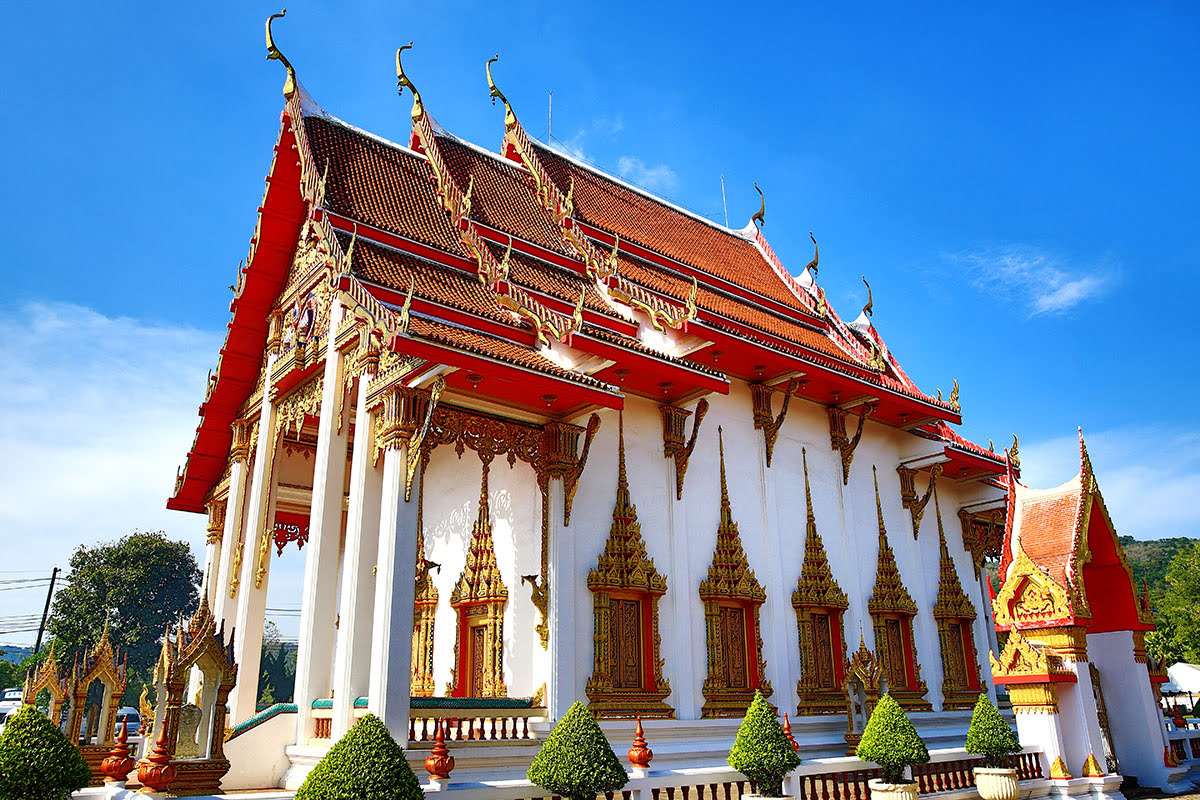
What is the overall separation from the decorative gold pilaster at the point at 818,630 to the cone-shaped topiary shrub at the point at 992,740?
2448 millimetres

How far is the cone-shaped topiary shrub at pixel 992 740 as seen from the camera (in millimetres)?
7805

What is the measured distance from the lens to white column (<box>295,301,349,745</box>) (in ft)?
25.6

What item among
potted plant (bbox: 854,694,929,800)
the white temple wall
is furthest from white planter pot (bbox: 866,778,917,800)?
the white temple wall

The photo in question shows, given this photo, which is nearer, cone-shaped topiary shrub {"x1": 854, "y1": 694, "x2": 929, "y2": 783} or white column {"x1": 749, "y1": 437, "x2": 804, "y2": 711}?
cone-shaped topiary shrub {"x1": 854, "y1": 694, "x2": 929, "y2": 783}

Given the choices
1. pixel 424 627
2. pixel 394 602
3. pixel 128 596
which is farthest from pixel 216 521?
pixel 128 596

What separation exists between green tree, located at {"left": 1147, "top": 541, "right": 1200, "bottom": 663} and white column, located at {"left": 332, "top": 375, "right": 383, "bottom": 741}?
1104 inches

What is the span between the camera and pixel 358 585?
7.39 m

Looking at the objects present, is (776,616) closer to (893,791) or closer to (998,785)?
(998,785)

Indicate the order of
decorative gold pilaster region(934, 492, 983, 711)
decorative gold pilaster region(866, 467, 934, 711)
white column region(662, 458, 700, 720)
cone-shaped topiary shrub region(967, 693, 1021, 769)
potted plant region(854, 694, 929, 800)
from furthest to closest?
decorative gold pilaster region(934, 492, 983, 711) → decorative gold pilaster region(866, 467, 934, 711) → white column region(662, 458, 700, 720) → cone-shaped topiary shrub region(967, 693, 1021, 769) → potted plant region(854, 694, 929, 800)

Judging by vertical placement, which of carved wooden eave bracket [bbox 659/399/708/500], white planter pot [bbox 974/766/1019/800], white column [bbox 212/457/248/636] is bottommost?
white planter pot [bbox 974/766/1019/800]

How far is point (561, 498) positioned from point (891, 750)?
11.8 feet

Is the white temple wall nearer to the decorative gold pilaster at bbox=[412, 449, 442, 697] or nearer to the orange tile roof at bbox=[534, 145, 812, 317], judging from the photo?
the decorative gold pilaster at bbox=[412, 449, 442, 697]

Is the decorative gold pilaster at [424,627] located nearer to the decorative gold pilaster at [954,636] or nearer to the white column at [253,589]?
the white column at [253,589]

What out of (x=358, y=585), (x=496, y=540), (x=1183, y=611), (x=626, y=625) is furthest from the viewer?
(x=1183, y=611)
